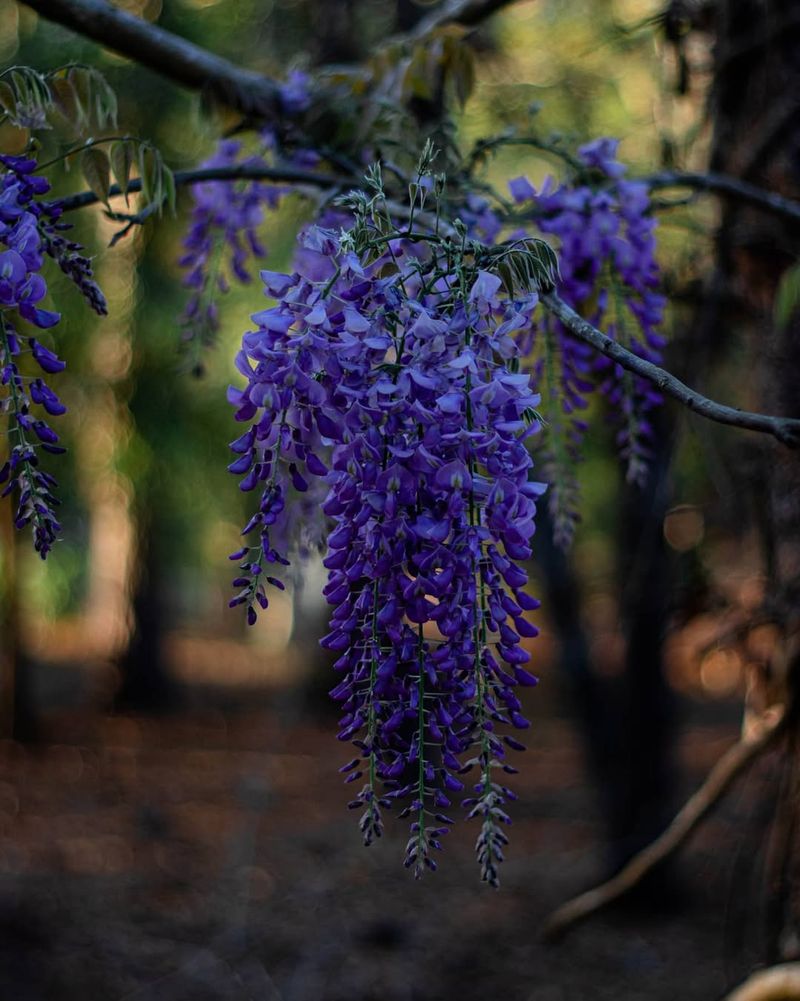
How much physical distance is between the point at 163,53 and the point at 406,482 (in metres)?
1.16

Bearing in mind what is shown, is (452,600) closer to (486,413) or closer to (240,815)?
(486,413)

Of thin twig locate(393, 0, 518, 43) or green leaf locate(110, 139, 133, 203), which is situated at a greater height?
thin twig locate(393, 0, 518, 43)

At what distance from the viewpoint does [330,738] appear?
11.1 m

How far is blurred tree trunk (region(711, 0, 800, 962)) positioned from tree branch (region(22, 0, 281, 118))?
130 centimetres

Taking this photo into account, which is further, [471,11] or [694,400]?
[471,11]

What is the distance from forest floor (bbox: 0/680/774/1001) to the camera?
4.79m

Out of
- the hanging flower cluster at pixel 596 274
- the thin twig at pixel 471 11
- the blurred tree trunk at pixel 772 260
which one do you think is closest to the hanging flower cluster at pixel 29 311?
the hanging flower cluster at pixel 596 274

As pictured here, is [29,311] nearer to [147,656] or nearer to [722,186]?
[722,186]

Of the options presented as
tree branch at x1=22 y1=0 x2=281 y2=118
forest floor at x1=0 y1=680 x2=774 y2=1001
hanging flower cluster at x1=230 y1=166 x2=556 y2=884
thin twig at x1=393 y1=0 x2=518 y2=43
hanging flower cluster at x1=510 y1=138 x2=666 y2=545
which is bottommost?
forest floor at x1=0 y1=680 x2=774 y2=1001

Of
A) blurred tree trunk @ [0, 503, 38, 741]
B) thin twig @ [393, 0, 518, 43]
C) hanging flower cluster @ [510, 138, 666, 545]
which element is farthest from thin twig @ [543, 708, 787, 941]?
blurred tree trunk @ [0, 503, 38, 741]

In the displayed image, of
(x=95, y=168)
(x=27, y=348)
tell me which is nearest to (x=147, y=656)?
(x=95, y=168)

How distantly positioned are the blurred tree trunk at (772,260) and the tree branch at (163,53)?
1298 mm

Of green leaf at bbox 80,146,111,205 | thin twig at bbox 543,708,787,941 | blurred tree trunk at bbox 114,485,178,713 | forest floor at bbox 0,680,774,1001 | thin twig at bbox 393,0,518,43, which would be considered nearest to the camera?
green leaf at bbox 80,146,111,205

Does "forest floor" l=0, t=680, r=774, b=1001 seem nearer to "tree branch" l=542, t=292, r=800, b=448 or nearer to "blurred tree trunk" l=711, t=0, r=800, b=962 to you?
"blurred tree trunk" l=711, t=0, r=800, b=962
